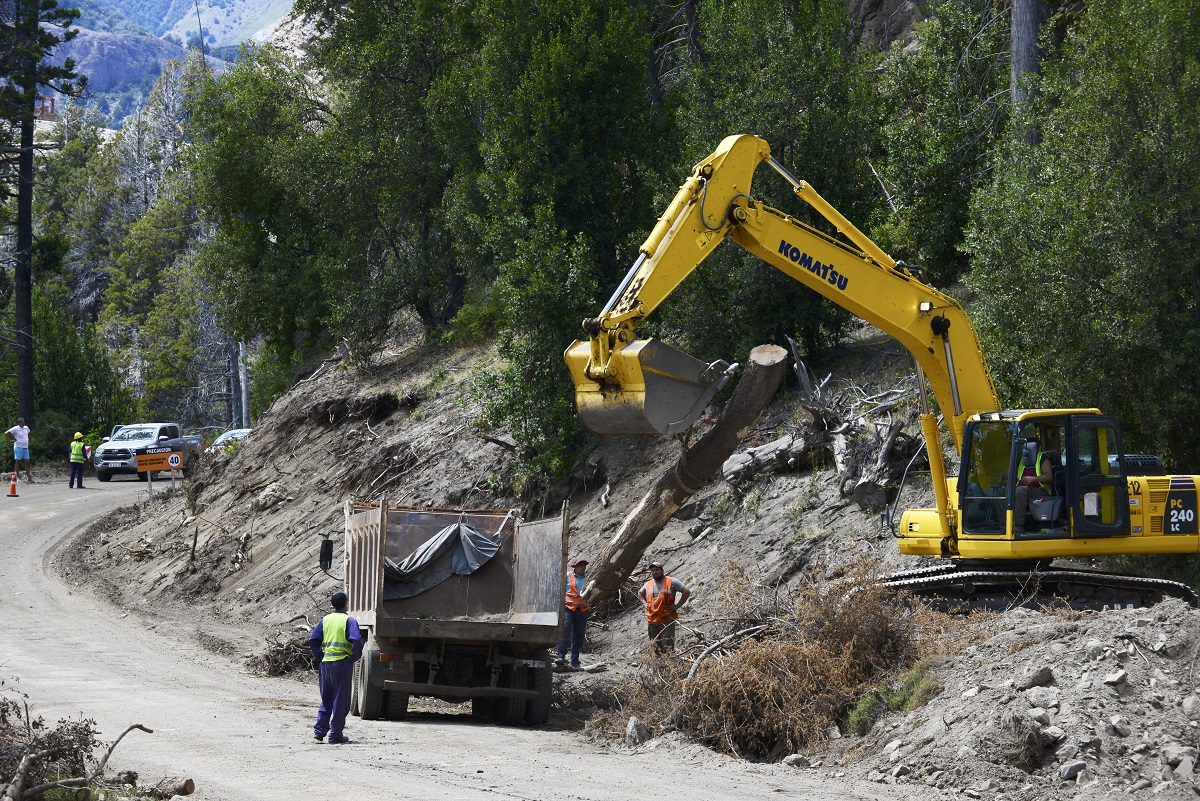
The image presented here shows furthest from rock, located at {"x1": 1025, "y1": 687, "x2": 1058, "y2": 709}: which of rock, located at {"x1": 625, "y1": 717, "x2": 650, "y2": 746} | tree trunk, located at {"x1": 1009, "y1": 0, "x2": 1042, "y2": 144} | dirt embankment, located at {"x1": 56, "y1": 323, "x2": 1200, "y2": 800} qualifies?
tree trunk, located at {"x1": 1009, "y1": 0, "x2": 1042, "y2": 144}

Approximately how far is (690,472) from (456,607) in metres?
4.17

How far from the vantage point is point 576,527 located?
64.3 ft

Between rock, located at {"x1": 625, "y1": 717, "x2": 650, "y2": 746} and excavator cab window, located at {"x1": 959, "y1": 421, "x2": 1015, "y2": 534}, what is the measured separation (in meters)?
4.13

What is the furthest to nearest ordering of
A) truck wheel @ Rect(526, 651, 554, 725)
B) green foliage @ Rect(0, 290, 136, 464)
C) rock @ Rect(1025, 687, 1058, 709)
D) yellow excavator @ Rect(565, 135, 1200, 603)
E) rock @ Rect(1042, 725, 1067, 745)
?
green foliage @ Rect(0, 290, 136, 464) → truck wheel @ Rect(526, 651, 554, 725) → yellow excavator @ Rect(565, 135, 1200, 603) → rock @ Rect(1025, 687, 1058, 709) → rock @ Rect(1042, 725, 1067, 745)

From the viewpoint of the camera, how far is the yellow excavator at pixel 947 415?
36.4 ft

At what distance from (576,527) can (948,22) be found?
12.4 m

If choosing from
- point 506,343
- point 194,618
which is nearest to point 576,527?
point 506,343

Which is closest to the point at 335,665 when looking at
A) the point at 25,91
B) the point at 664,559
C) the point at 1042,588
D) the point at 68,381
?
the point at 664,559

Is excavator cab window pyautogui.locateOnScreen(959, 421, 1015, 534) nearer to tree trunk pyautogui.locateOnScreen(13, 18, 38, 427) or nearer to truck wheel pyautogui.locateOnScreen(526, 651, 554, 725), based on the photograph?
truck wheel pyautogui.locateOnScreen(526, 651, 554, 725)

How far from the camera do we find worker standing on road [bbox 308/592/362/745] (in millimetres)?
10828

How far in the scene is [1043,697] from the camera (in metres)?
9.19

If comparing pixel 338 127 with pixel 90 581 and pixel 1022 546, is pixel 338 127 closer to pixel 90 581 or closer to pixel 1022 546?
pixel 90 581

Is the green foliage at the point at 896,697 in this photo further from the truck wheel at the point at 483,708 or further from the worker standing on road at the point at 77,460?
the worker standing on road at the point at 77,460

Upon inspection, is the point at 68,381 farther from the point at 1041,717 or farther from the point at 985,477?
the point at 1041,717
